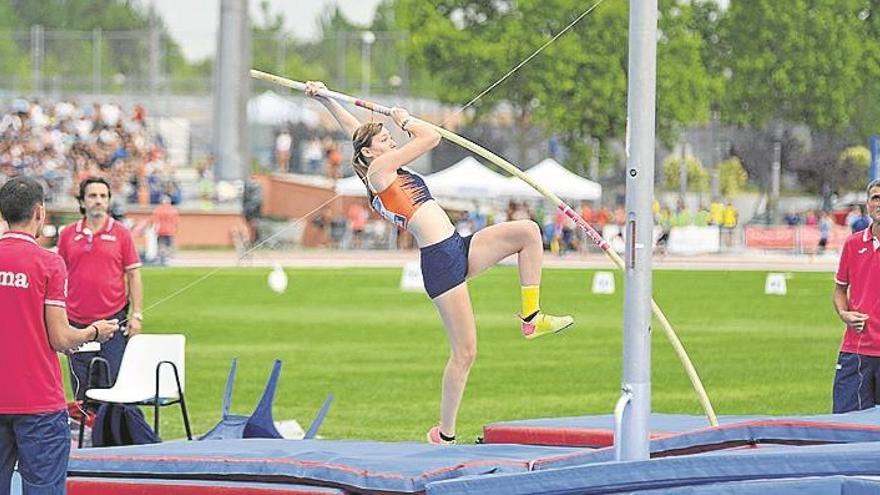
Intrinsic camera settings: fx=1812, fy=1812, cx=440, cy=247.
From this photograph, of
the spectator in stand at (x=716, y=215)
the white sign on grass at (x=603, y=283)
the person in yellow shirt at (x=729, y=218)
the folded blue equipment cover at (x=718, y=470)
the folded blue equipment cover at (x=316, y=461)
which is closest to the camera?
the folded blue equipment cover at (x=718, y=470)

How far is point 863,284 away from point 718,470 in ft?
12.8

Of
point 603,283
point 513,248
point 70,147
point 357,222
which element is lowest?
point 603,283

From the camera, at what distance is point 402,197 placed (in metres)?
7.94

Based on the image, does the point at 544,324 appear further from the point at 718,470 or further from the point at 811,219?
the point at 811,219

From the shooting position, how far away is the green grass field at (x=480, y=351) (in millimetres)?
14445

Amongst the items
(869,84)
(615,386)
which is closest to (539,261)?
(615,386)

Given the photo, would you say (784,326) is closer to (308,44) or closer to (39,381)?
(39,381)

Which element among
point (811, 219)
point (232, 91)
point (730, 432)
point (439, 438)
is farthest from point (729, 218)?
point (730, 432)

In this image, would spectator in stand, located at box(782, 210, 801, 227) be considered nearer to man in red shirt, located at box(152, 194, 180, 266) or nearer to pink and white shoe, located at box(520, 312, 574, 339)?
man in red shirt, located at box(152, 194, 180, 266)

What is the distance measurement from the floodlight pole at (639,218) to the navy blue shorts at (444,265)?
72.2 inches

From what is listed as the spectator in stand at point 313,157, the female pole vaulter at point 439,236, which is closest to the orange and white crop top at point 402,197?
the female pole vaulter at point 439,236

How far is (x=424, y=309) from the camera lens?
26359 mm

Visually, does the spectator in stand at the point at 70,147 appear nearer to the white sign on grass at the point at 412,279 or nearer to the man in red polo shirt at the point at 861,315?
the white sign on grass at the point at 412,279

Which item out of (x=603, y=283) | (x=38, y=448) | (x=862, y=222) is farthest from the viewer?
(x=603, y=283)
